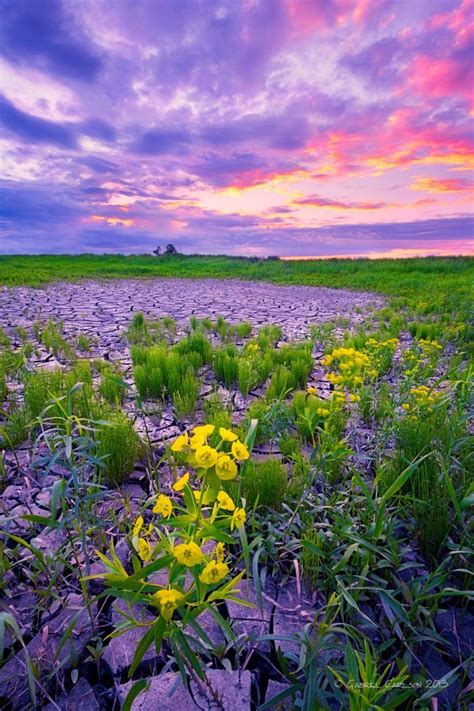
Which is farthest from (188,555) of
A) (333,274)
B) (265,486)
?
(333,274)

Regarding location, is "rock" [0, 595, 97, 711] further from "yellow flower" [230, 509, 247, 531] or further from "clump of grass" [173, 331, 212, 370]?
"clump of grass" [173, 331, 212, 370]

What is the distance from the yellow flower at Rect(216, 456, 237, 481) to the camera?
0.97m

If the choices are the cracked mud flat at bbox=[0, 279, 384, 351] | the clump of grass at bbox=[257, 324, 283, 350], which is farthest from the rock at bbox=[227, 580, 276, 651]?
the cracked mud flat at bbox=[0, 279, 384, 351]

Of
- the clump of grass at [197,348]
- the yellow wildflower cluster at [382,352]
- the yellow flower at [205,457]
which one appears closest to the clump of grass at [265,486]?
the yellow flower at [205,457]

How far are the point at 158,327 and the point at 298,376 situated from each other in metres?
2.99

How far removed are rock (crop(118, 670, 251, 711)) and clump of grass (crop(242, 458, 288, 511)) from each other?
73 centimetres

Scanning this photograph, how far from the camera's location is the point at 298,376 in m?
3.63

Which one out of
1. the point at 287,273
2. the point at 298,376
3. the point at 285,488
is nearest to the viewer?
the point at 285,488

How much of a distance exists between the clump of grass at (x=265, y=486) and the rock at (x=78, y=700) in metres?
0.93

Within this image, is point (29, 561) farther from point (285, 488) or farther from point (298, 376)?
point (298, 376)

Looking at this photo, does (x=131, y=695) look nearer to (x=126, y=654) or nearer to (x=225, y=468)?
(x=126, y=654)

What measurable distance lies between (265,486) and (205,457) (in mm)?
1011

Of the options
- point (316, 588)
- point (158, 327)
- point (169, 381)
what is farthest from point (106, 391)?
point (158, 327)

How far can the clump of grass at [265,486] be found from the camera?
6.07 ft
